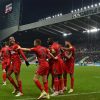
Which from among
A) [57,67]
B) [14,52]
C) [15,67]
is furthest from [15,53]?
[57,67]

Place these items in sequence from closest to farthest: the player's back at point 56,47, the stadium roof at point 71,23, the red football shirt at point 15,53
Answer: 1. the player's back at point 56,47
2. the red football shirt at point 15,53
3. the stadium roof at point 71,23

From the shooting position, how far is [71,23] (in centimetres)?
6931

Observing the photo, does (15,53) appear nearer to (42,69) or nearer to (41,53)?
(41,53)

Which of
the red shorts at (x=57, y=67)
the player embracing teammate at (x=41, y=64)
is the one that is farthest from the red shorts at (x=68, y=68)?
the player embracing teammate at (x=41, y=64)

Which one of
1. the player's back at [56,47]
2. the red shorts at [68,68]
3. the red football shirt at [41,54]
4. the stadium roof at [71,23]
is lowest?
the red shorts at [68,68]

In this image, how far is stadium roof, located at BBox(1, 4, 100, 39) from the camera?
6139cm

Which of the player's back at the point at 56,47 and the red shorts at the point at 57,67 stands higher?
the player's back at the point at 56,47

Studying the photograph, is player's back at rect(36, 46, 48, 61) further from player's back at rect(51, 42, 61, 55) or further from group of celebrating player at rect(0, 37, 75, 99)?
player's back at rect(51, 42, 61, 55)

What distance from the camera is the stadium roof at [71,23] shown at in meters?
61.4

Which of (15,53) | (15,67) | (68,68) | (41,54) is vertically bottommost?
(68,68)

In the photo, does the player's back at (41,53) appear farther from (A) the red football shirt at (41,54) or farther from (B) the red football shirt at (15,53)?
(B) the red football shirt at (15,53)

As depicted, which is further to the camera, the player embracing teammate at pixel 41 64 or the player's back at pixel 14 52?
the player's back at pixel 14 52

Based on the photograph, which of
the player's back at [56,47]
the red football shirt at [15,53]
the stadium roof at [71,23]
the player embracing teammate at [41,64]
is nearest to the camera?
the player embracing teammate at [41,64]

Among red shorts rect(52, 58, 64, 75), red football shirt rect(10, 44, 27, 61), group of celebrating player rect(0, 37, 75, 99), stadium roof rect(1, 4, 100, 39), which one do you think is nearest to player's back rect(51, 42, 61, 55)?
group of celebrating player rect(0, 37, 75, 99)
